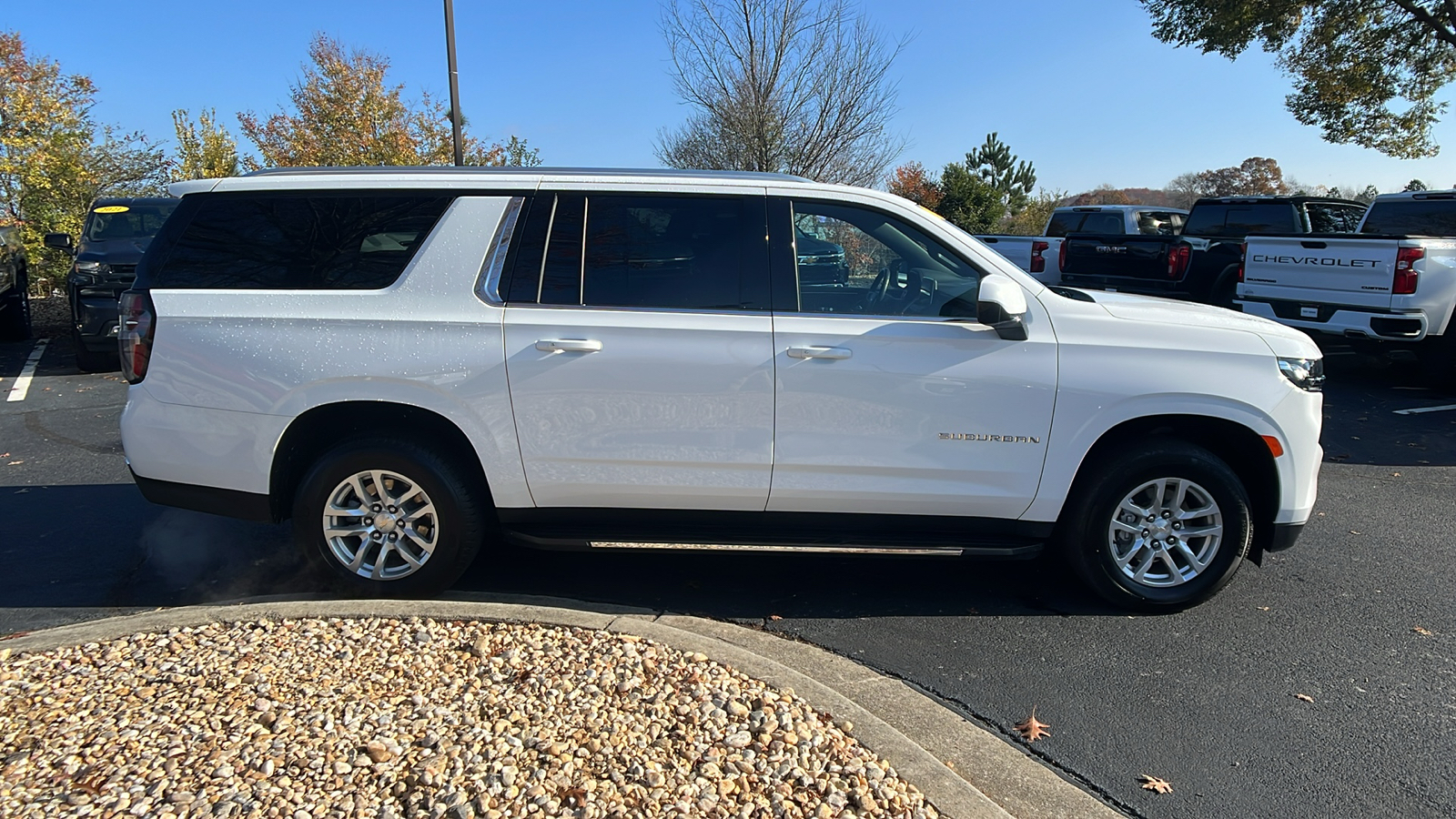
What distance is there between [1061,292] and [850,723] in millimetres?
2495

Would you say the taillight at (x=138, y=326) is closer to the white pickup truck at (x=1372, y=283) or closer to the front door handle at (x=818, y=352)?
Result: the front door handle at (x=818, y=352)

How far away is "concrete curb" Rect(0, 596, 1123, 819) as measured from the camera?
2852 mm

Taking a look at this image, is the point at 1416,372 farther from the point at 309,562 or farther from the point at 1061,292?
the point at 309,562

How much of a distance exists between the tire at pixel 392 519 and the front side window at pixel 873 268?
5.80ft

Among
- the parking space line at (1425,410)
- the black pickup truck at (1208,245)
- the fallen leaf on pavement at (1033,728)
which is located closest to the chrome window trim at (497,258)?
the fallen leaf on pavement at (1033,728)

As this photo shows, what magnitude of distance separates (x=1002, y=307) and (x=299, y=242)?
10.1 feet

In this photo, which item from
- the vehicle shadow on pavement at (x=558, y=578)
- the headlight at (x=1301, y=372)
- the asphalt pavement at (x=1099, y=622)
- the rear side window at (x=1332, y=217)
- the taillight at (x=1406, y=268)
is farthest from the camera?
the rear side window at (x=1332, y=217)

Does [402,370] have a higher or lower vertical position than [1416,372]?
higher

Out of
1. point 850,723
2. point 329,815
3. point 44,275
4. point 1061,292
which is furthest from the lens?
point 44,275

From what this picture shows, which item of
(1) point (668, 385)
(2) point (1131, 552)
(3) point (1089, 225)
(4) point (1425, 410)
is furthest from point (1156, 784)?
(3) point (1089, 225)

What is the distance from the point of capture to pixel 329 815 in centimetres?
253

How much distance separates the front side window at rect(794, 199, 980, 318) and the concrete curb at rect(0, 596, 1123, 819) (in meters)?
1.48

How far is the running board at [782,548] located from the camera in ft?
13.3

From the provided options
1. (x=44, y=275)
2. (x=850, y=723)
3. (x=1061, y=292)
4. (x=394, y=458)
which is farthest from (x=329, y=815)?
(x=44, y=275)
